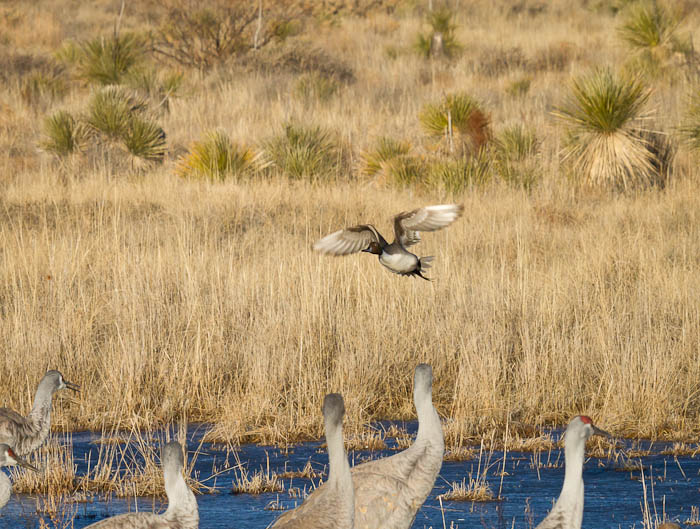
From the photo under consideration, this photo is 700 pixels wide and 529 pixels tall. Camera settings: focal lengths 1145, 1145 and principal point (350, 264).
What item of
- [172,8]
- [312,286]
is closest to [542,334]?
[312,286]

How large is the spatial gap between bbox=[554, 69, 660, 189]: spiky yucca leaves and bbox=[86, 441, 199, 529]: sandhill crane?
1308 centimetres

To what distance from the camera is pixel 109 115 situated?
19.0m

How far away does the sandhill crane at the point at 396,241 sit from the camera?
604 centimetres

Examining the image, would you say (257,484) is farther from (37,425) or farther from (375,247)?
(375,247)

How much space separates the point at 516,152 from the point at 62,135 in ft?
24.5

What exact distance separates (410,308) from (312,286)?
883mm

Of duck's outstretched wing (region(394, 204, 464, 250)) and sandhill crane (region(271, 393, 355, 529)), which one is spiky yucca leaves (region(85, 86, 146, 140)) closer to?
duck's outstretched wing (region(394, 204, 464, 250))

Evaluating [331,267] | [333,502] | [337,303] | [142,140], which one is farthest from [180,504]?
[142,140]

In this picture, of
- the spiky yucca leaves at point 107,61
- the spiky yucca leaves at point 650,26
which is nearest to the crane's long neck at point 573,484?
the spiky yucca leaves at point 650,26

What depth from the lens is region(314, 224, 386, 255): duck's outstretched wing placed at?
19.7ft

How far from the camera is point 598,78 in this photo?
55.4 ft

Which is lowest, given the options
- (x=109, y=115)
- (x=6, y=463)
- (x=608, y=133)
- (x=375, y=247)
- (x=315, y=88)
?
(x=6, y=463)

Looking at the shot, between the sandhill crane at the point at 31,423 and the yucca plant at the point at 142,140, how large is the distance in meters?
12.2

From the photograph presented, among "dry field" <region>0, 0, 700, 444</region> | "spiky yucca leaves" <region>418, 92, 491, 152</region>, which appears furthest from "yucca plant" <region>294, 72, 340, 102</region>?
"spiky yucca leaves" <region>418, 92, 491, 152</region>
